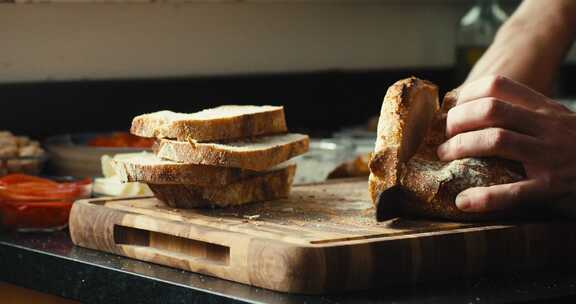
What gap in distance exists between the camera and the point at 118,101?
2.52 m

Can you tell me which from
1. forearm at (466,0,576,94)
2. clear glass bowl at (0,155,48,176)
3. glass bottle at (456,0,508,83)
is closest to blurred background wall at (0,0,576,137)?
glass bottle at (456,0,508,83)

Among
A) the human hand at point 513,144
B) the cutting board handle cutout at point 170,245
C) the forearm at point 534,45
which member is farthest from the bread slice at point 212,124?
the forearm at point 534,45

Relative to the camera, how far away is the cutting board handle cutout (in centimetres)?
146

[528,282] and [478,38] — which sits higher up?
[478,38]

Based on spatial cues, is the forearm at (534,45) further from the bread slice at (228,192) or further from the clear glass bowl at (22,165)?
the clear glass bowl at (22,165)

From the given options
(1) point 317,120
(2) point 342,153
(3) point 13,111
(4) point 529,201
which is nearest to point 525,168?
(4) point 529,201

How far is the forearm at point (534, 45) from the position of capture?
2.13m

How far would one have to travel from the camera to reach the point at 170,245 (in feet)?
5.00

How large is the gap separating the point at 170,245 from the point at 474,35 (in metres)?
1.98

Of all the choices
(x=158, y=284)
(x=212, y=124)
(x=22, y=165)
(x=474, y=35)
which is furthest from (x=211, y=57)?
(x=158, y=284)

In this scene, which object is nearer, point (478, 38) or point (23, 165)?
point (23, 165)

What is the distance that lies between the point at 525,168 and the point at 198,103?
1.25 metres

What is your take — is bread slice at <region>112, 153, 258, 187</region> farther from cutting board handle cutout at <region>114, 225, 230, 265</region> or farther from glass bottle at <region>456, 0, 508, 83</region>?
glass bottle at <region>456, 0, 508, 83</region>

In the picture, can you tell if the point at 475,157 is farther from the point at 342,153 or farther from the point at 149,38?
the point at 149,38
